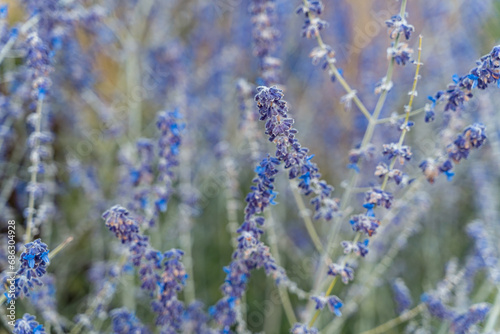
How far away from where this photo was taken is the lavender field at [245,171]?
143cm

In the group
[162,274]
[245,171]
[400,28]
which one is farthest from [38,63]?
[245,171]

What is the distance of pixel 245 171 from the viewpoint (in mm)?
3258

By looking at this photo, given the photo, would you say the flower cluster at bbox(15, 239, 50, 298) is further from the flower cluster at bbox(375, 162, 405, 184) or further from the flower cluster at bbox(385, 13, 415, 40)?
the flower cluster at bbox(385, 13, 415, 40)

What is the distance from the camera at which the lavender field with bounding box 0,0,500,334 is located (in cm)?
143

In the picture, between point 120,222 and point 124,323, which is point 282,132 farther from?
point 124,323

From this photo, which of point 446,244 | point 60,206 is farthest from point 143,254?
point 446,244

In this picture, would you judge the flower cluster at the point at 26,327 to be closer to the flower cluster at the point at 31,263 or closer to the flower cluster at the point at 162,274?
the flower cluster at the point at 31,263

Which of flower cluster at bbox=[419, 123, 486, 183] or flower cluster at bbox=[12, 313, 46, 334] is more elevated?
flower cluster at bbox=[419, 123, 486, 183]

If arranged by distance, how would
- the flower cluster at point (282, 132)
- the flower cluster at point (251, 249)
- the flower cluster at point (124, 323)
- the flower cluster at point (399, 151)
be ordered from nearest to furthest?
1. the flower cluster at point (282, 132)
2. the flower cluster at point (251, 249)
3. the flower cluster at point (399, 151)
4. the flower cluster at point (124, 323)

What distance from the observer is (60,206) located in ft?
9.44

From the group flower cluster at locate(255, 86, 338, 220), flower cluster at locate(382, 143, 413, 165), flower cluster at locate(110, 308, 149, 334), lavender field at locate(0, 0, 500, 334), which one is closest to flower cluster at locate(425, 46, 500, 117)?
lavender field at locate(0, 0, 500, 334)

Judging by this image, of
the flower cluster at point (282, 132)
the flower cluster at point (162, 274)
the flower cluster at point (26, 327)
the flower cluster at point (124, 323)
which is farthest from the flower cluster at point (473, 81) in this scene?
the flower cluster at point (26, 327)

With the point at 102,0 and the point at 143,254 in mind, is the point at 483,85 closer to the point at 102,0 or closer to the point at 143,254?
the point at 143,254

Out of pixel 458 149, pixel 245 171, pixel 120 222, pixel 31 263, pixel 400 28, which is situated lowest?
pixel 31 263
